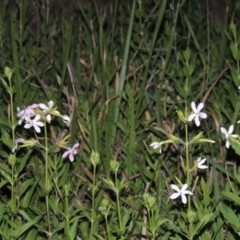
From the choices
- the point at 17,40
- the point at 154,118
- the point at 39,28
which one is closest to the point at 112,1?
the point at 39,28

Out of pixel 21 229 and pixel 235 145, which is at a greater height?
pixel 235 145

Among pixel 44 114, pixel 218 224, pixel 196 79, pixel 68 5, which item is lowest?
pixel 68 5

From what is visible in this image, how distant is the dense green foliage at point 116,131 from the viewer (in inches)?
85.9

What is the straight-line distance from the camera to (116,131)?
9.42ft

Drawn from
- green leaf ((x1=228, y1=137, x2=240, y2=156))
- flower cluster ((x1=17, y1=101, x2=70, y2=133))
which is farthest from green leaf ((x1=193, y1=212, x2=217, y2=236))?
flower cluster ((x1=17, y1=101, x2=70, y2=133))

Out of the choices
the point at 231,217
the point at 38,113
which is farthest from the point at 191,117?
the point at 38,113

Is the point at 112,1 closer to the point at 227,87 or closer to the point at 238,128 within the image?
the point at 227,87

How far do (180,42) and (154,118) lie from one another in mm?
808

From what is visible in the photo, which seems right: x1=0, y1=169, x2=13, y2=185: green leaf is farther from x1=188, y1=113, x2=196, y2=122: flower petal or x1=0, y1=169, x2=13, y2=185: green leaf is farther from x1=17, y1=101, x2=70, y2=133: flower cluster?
x1=188, y1=113, x2=196, y2=122: flower petal

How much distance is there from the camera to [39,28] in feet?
12.6

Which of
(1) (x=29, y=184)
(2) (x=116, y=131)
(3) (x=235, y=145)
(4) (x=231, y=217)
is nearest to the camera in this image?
(3) (x=235, y=145)

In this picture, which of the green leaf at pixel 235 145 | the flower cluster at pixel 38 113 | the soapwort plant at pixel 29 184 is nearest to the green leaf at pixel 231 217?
the green leaf at pixel 235 145

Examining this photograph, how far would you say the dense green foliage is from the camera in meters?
2.18

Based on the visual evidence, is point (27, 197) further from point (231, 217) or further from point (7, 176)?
point (231, 217)
